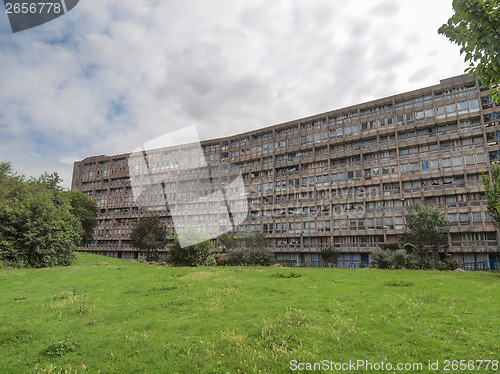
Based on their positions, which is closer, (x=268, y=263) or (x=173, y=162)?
(x=268, y=263)

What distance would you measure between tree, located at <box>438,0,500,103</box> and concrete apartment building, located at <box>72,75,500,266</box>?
175 ft

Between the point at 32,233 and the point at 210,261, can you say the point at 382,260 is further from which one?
the point at 32,233

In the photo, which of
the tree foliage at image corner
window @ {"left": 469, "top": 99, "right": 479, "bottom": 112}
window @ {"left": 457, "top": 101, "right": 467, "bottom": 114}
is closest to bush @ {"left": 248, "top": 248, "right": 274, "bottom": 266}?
the tree foliage at image corner

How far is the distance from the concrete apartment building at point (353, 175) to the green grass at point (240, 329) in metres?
42.2

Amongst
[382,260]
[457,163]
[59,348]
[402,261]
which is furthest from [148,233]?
[59,348]

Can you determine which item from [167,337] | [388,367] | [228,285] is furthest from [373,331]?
[228,285]

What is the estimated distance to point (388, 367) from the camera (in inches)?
287

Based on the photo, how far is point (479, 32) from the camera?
589 cm

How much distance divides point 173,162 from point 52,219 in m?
52.1

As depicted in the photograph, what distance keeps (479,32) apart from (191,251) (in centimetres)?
3549

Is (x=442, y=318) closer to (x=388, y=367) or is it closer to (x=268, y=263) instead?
(x=388, y=367)

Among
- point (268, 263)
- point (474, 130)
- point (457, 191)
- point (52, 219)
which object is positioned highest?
point (474, 130)

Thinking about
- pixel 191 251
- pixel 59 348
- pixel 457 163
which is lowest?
pixel 59 348

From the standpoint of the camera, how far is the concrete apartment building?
171 feet
